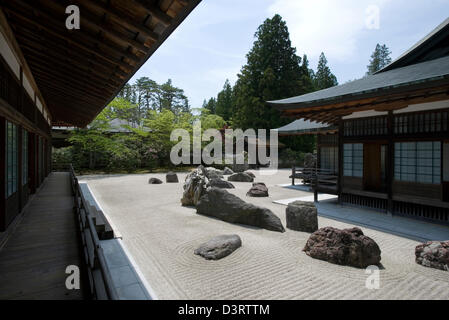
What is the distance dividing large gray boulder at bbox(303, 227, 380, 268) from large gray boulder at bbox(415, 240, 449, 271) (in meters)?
0.72

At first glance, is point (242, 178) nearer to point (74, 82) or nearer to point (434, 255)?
point (74, 82)

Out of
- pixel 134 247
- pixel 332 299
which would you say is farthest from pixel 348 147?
pixel 134 247

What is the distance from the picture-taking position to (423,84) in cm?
497

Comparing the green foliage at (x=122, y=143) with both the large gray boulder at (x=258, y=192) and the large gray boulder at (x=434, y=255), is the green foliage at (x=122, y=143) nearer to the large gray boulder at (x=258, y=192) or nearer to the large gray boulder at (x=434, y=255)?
the large gray boulder at (x=258, y=192)

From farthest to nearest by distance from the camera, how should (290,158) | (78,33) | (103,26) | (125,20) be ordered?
(290,158), (78,33), (103,26), (125,20)

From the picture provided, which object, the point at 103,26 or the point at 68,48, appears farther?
the point at 68,48

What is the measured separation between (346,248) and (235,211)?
283 centimetres

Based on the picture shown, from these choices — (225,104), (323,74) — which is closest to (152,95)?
(225,104)

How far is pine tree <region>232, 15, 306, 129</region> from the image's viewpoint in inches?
1219

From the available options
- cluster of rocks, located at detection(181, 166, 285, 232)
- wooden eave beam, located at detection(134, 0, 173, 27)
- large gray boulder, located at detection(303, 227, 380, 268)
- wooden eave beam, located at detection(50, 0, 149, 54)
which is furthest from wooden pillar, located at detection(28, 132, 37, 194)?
large gray boulder, located at detection(303, 227, 380, 268)

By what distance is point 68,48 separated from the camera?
375cm

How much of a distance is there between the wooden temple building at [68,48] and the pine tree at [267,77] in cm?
2643

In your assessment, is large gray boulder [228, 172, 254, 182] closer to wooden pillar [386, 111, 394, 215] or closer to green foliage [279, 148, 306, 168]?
wooden pillar [386, 111, 394, 215]
